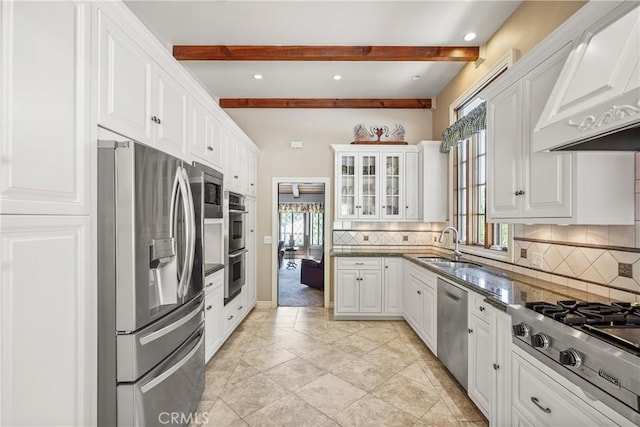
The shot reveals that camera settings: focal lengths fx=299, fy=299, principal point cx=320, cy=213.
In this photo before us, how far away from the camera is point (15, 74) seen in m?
0.99

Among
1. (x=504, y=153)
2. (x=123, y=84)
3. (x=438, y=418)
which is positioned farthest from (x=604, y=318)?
(x=123, y=84)

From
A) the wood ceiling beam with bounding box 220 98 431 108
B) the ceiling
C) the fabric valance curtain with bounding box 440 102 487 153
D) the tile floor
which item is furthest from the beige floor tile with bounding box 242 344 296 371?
the wood ceiling beam with bounding box 220 98 431 108

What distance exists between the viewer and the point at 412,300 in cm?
358

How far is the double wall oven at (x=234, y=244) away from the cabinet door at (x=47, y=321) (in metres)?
1.86

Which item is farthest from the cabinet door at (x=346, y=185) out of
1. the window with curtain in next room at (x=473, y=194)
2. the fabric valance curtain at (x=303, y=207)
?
the fabric valance curtain at (x=303, y=207)

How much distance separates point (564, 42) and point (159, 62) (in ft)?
7.68

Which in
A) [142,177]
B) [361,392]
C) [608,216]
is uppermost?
[142,177]

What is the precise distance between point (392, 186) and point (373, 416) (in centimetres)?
293

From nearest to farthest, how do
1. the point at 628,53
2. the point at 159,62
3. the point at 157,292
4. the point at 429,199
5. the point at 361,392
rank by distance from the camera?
the point at 628,53 → the point at 157,292 → the point at 159,62 → the point at 361,392 → the point at 429,199

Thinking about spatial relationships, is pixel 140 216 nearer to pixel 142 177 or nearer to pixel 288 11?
pixel 142 177

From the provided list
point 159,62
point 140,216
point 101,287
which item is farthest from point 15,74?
point 159,62

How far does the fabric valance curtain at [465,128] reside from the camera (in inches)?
114

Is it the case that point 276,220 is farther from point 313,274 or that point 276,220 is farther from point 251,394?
point 251,394

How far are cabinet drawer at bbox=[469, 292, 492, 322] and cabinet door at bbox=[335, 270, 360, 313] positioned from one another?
6.44 feet
